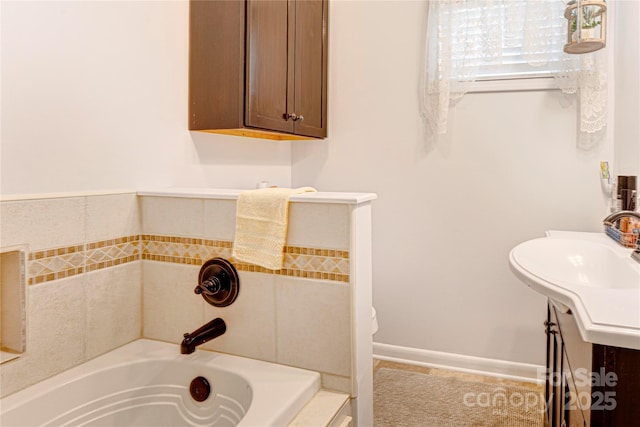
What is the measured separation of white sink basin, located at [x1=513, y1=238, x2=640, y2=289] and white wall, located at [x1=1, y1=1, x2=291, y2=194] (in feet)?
4.64

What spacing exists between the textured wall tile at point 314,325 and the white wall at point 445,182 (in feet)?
4.45

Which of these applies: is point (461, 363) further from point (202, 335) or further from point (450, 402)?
point (202, 335)

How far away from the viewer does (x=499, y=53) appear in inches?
94.7

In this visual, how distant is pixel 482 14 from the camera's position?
2422 mm

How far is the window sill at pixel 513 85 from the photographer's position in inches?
91.7

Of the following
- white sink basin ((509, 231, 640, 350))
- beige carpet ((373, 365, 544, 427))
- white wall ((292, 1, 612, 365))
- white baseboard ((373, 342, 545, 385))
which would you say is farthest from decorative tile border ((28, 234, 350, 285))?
white baseboard ((373, 342, 545, 385))

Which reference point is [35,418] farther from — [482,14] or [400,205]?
[482,14]

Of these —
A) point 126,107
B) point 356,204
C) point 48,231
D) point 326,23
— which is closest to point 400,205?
point 326,23

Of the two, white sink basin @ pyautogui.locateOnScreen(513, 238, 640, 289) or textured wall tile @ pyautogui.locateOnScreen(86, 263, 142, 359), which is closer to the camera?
white sink basin @ pyautogui.locateOnScreen(513, 238, 640, 289)

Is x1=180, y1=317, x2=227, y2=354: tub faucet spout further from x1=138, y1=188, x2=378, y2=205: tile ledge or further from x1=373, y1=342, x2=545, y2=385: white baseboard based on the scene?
x1=373, y1=342, x2=545, y2=385: white baseboard

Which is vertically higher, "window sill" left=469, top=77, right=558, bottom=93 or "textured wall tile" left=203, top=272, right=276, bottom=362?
"window sill" left=469, top=77, right=558, bottom=93

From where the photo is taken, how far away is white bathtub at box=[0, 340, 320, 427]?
1270mm

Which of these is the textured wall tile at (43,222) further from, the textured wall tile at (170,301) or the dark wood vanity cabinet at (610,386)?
the dark wood vanity cabinet at (610,386)

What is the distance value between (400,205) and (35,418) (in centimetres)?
201
